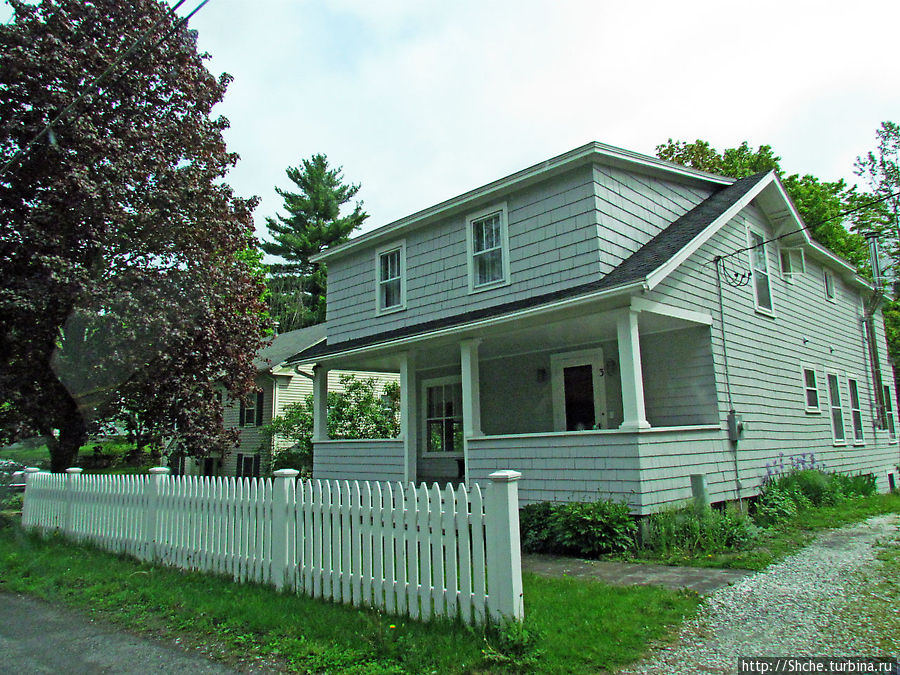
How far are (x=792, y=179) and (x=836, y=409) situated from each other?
16536 mm

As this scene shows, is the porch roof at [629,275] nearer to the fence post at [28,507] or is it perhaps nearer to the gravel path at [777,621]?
the gravel path at [777,621]

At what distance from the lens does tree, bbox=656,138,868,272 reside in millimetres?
26203

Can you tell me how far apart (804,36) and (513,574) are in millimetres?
6557

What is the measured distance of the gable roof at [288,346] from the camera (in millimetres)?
22759

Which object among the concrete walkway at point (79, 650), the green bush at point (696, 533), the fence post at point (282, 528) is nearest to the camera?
the concrete walkway at point (79, 650)

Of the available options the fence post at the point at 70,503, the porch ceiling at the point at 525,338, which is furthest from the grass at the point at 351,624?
the porch ceiling at the point at 525,338

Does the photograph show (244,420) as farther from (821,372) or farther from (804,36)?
(804,36)

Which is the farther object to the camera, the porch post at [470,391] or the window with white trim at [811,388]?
the window with white trim at [811,388]

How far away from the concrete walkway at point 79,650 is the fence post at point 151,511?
1.86 m

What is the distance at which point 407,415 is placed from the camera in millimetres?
12008

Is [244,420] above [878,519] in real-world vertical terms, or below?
above

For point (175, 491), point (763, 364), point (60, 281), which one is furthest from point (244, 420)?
point (763, 364)

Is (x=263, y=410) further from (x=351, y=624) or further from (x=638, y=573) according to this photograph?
(x=351, y=624)

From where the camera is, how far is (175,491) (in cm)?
759
